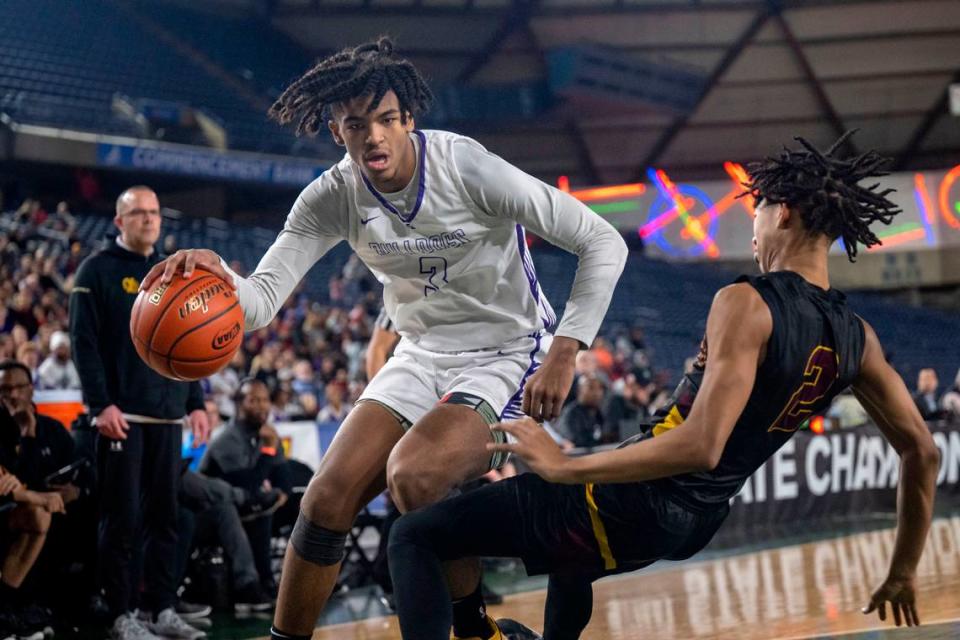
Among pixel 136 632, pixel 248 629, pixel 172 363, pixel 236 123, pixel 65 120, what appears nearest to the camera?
pixel 172 363

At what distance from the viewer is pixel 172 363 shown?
363cm

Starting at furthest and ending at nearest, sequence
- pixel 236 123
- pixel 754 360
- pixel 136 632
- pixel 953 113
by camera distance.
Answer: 1. pixel 953 113
2. pixel 236 123
3. pixel 136 632
4. pixel 754 360

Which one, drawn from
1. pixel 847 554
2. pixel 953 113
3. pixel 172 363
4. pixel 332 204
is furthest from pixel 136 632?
pixel 953 113

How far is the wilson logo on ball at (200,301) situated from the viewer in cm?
355

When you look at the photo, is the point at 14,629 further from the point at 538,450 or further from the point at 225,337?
the point at 538,450

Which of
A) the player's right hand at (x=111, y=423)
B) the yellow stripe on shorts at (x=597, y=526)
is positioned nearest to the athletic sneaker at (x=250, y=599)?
the player's right hand at (x=111, y=423)

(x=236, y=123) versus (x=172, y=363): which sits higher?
(x=236, y=123)

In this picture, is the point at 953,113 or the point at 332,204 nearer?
the point at 332,204

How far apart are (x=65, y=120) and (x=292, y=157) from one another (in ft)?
15.2

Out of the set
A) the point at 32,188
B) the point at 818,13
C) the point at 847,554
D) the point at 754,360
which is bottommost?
the point at 847,554

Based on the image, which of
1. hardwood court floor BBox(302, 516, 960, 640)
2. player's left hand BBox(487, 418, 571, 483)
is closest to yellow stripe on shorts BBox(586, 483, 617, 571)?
player's left hand BBox(487, 418, 571, 483)

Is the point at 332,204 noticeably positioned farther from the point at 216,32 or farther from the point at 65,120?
the point at 216,32

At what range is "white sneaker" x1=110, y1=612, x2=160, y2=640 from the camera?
5137mm

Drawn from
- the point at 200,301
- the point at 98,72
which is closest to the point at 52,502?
the point at 200,301
